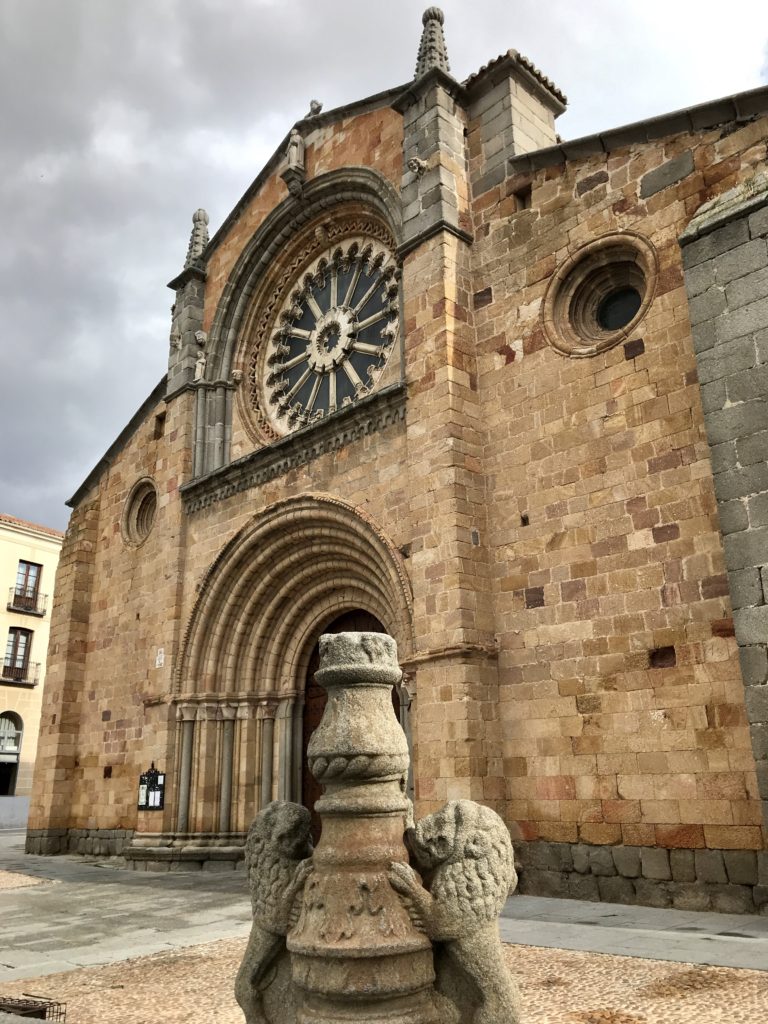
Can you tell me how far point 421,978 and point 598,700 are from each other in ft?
17.1

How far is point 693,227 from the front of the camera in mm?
7496

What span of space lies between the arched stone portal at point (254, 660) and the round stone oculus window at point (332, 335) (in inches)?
76.1

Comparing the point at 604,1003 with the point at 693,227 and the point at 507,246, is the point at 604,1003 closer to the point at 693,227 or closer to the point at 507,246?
the point at 693,227

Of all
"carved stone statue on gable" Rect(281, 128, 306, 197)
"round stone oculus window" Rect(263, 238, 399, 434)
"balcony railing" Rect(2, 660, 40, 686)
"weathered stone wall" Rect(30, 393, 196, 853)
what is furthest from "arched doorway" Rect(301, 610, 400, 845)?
"balcony railing" Rect(2, 660, 40, 686)

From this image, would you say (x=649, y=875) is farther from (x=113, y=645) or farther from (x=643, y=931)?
(x=113, y=645)

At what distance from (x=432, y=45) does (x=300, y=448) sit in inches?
218

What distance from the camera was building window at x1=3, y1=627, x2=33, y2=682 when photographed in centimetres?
2680

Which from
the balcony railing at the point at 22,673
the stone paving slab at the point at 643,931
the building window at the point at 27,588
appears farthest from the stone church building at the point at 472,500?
the building window at the point at 27,588

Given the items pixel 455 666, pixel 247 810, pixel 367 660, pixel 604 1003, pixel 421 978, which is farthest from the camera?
pixel 247 810

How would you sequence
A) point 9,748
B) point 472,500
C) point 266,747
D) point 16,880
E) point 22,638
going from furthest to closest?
1. point 22,638
2. point 9,748
3. point 266,747
4. point 16,880
5. point 472,500

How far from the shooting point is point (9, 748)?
86.4 feet

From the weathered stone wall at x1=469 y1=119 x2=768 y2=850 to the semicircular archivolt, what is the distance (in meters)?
2.75

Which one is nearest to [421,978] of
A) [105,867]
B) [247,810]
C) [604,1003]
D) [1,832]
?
[604,1003]

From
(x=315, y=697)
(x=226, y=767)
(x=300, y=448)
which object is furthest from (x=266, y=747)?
(x=300, y=448)
